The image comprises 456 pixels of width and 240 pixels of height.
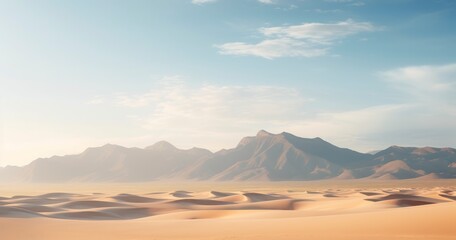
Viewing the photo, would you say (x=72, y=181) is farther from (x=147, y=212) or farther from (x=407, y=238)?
(x=407, y=238)

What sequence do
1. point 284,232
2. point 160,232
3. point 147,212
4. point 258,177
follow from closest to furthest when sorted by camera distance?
point 284,232, point 160,232, point 147,212, point 258,177

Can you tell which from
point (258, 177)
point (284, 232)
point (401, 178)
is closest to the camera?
point (284, 232)

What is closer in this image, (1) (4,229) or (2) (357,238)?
(2) (357,238)


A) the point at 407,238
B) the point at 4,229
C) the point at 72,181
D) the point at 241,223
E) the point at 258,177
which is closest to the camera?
the point at 407,238

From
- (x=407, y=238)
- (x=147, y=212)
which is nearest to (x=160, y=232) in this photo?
(x=407, y=238)

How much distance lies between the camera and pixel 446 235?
10.3 meters

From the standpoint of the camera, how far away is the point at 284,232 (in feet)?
39.8

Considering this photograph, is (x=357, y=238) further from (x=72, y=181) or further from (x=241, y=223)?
(x=72, y=181)

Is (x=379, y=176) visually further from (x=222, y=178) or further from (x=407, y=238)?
(x=407, y=238)

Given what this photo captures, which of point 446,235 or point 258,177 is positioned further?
point 258,177

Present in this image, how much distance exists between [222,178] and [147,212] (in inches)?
6017

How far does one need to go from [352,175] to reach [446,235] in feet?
525

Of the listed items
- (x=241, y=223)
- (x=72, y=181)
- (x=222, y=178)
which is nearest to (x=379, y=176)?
(x=222, y=178)

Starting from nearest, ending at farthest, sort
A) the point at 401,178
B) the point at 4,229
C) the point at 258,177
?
the point at 4,229 → the point at 401,178 → the point at 258,177
